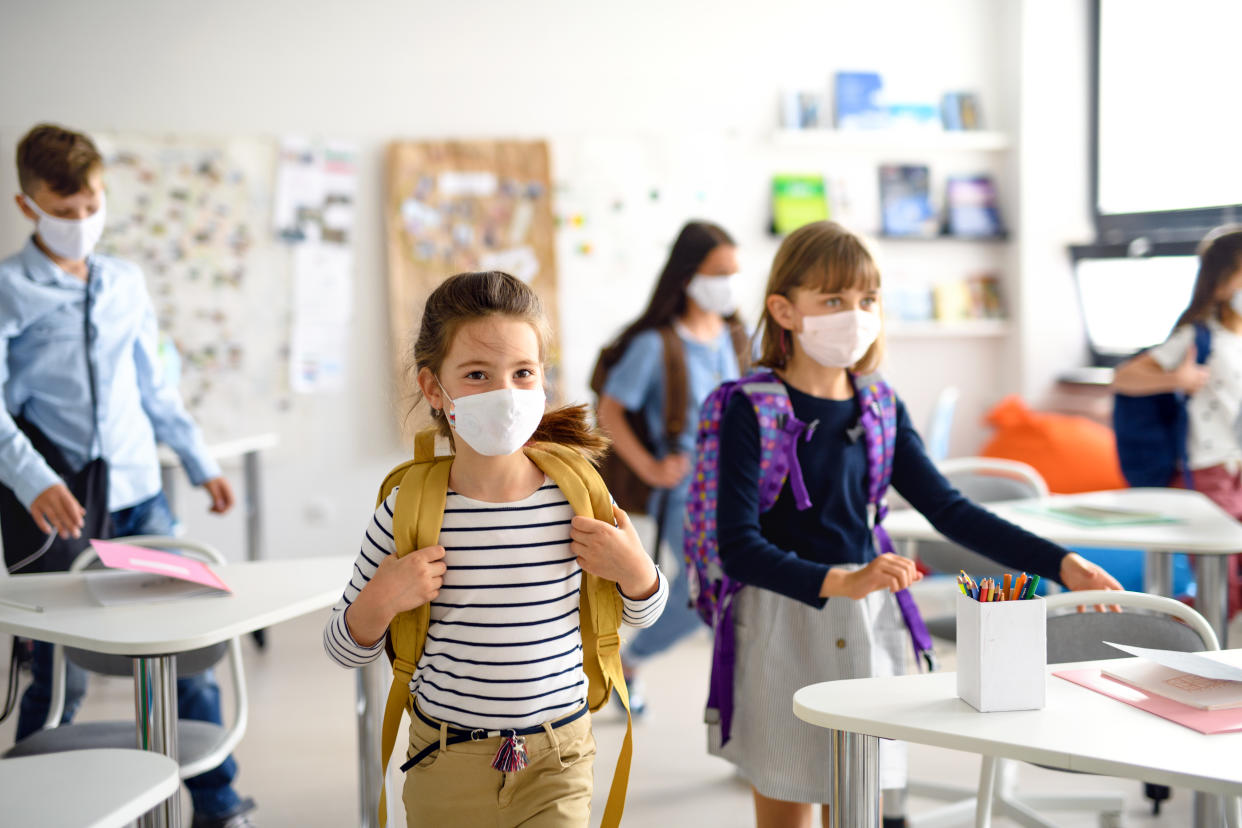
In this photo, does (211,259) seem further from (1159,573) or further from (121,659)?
(1159,573)

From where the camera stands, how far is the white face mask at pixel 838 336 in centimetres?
186

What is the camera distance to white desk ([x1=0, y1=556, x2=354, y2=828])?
5.66 feet

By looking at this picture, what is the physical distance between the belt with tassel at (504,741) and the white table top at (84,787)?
30cm

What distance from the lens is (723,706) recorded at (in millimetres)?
1854

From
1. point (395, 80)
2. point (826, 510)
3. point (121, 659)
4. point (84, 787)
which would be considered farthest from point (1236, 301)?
point (395, 80)

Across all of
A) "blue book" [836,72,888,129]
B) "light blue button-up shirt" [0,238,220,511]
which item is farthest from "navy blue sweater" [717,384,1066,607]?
"blue book" [836,72,888,129]

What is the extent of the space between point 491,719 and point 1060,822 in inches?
69.0

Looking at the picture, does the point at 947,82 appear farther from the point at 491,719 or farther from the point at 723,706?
the point at 491,719

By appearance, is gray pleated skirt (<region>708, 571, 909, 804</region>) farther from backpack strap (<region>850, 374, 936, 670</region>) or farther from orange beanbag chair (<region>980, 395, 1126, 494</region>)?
orange beanbag chair (<region>980, 395, 1126, 494</region>)

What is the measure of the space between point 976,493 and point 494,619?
2010 millimetres

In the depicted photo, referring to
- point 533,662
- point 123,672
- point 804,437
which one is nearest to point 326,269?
point 123,672

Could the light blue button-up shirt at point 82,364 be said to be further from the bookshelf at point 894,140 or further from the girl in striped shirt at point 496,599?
the bookshelf at point 894,140

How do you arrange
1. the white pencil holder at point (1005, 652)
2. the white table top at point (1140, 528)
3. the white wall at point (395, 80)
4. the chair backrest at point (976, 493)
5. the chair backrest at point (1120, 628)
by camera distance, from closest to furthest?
the white pencil holder at point (1005, 652)
the chair backrest at point (1120, 628)
the white table top at point (1140, 528)
the chair backrest at point (976, 493)
the white wall at point (395, 80)

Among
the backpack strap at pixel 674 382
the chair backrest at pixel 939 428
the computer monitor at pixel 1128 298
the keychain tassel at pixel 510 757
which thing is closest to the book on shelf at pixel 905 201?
the computer monitor at pixel 1128 298
